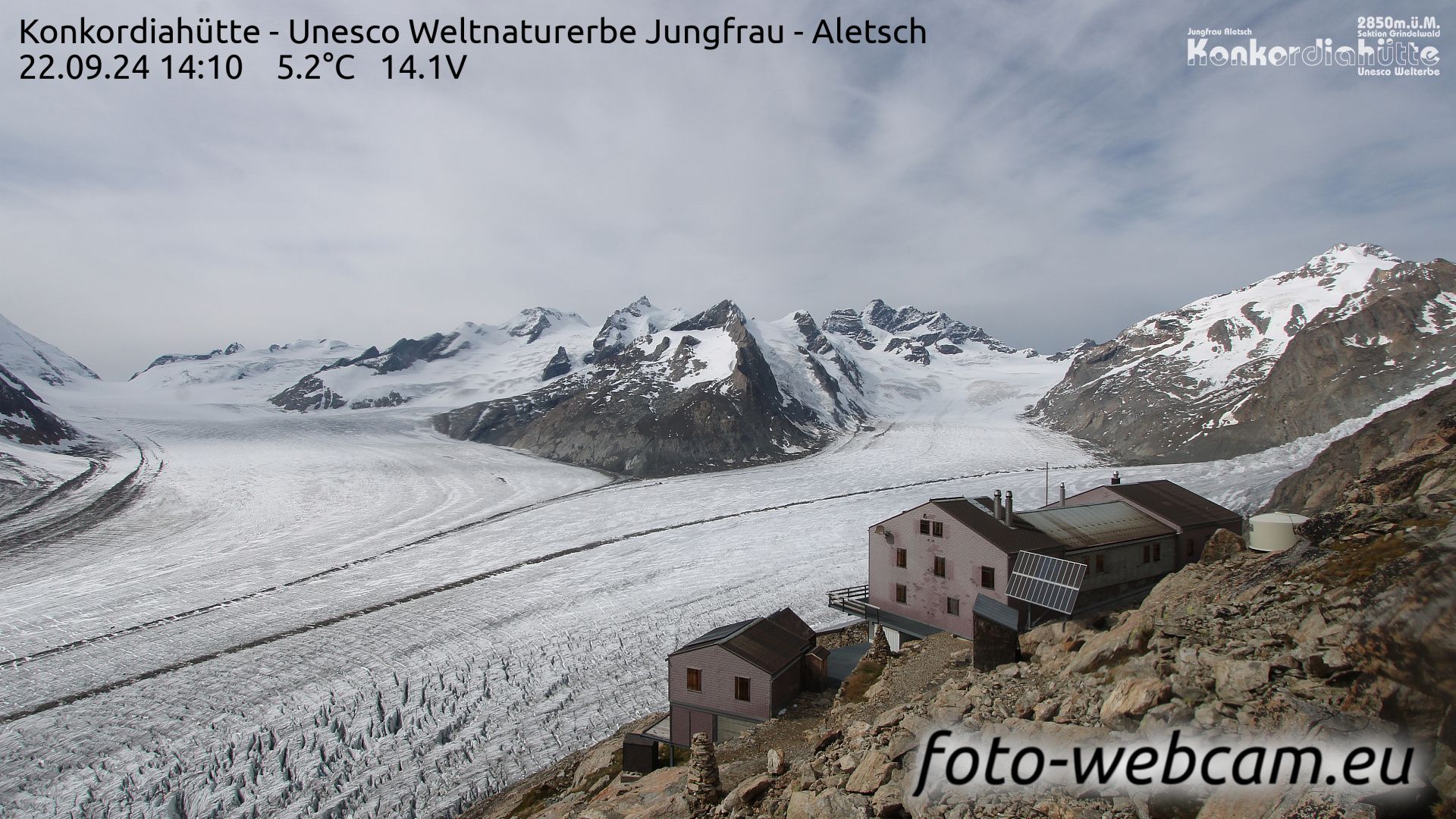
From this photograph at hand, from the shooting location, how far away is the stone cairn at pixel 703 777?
1105 cm

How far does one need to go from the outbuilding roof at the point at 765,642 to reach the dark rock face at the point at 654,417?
58.3m

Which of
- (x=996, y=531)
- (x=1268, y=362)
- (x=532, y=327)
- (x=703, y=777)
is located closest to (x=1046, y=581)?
(x=996, y=531)

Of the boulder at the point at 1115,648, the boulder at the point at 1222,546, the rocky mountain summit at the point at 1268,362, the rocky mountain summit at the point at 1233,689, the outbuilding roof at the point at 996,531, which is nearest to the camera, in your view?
the rocky mountain summit at the point at 1233,689

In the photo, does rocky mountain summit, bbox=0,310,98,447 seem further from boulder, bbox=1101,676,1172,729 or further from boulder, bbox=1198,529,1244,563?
boulder, bbox=1198,529,1244,563

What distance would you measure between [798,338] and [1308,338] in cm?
11508

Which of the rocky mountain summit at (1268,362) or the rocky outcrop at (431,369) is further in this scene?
the rocky outcrop at (431,369)

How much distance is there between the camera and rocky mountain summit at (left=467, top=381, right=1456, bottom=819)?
6023 mm

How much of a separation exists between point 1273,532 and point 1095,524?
462cm

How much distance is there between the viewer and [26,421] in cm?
7362

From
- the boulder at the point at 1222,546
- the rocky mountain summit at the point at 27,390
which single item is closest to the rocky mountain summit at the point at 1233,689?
the boulder at the point at 1222,546

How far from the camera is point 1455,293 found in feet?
240

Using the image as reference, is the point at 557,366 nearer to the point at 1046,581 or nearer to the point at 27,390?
the point at 27,390

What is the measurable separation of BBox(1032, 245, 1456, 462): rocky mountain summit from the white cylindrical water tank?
62605 mm

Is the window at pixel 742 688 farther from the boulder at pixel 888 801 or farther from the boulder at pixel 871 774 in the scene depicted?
the boulder at pixel 888 801
